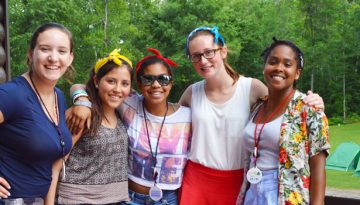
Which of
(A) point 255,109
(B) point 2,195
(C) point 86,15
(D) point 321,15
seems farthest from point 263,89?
(D) point 321,15

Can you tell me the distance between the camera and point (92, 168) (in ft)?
9.33

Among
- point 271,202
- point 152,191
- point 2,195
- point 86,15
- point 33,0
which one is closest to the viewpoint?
point 2,195

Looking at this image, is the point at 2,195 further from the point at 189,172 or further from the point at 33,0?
the point at 33,0

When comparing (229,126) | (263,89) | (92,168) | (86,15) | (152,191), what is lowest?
(152,191)

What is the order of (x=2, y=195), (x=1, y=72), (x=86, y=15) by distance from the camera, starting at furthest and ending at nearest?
1. (x=86, y=15)
2. (x=1, y=72)
3. (x=2, y=195)

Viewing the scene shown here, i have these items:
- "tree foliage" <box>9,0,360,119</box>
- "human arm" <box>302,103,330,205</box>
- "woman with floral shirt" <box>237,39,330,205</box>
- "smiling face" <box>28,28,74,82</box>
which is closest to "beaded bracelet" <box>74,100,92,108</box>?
"smiling face" <box>28,28,74,82</box>

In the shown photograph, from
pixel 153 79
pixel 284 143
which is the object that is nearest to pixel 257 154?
pixel 284 143

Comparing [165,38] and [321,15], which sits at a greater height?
[321,15]

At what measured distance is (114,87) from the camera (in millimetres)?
3012

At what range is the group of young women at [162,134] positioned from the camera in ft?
7.97

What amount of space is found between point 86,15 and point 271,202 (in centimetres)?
1868

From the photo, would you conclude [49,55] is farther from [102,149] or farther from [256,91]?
[256,91]

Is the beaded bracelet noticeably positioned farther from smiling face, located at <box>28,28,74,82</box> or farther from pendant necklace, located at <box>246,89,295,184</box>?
pendant necklace, located at <box>246,89,295,184</box>

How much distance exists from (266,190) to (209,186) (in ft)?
1.69
